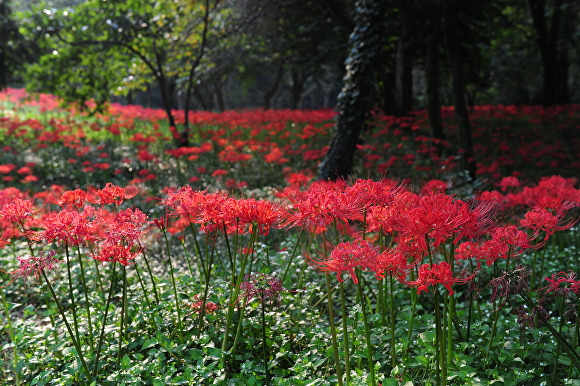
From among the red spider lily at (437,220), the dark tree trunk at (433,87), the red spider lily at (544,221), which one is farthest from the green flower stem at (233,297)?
the dark tree trunk at (433,87)

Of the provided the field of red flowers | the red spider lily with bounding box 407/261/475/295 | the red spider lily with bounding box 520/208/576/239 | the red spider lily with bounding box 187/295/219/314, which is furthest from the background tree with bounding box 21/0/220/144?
the red spider lily with bounding box 407/261/475/295

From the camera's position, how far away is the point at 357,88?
6359mm

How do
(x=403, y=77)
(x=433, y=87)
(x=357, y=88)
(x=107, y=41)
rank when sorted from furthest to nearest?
(x=403, y=77) → (x=107, y=41) → (x=433, y=87) → (x=357, y=88)

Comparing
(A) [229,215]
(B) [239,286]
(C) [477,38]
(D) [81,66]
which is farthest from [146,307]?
(C) [477,38]

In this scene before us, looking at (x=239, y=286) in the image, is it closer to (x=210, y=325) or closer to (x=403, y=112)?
(x=210, y=325)

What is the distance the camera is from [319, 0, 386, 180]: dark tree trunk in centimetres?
625

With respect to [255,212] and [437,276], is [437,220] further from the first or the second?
[255,212]

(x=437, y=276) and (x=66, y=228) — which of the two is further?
(x=66, y=228)

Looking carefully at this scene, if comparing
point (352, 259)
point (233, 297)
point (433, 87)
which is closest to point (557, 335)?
point (352, 259)

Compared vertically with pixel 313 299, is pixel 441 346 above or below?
above

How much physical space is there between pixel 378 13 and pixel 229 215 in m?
5.10

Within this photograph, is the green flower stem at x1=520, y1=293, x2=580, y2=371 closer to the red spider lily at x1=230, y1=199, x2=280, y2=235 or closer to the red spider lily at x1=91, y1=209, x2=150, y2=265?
the red spider lily at x1=230, y1=199, x2=280, y2=235

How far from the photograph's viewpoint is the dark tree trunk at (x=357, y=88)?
6254 millimetres

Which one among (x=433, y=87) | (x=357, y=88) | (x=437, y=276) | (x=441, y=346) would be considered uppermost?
(x=433, y=87)
